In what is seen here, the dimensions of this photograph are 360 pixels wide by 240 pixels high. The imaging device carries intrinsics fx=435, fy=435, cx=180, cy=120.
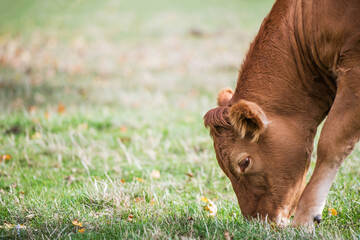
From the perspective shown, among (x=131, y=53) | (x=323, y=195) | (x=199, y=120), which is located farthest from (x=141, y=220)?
(x=131, y=53)

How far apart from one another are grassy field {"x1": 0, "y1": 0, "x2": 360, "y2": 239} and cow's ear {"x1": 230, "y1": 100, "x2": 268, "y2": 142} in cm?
66

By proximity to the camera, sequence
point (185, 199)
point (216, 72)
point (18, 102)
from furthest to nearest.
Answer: point (216, 72)
point (18, 102)
point (185, 199)

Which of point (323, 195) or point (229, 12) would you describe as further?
point (229, 12)

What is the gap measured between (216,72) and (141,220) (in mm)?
8101

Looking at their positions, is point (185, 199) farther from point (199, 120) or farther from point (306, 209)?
point (199, 120)

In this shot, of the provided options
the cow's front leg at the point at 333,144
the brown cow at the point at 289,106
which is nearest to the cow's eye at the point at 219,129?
the brown cow at the point at 289,106

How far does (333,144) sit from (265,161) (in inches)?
21.0

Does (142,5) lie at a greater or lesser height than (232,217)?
greater

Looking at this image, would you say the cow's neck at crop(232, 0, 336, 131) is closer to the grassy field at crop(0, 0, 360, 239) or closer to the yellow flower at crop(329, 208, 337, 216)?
the yellow flower at crop(329, 208, 337, 216)

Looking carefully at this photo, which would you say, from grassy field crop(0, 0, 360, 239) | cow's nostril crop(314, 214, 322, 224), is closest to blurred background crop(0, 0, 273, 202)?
grassy field crop(0, 0, 360, 239)

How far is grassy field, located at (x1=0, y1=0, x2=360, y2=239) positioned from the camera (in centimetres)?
321

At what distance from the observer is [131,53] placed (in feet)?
43.3

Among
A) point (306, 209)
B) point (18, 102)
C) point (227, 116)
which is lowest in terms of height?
point (18, 102)

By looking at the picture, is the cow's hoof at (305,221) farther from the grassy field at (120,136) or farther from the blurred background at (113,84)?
the blurred background at (113,84)
